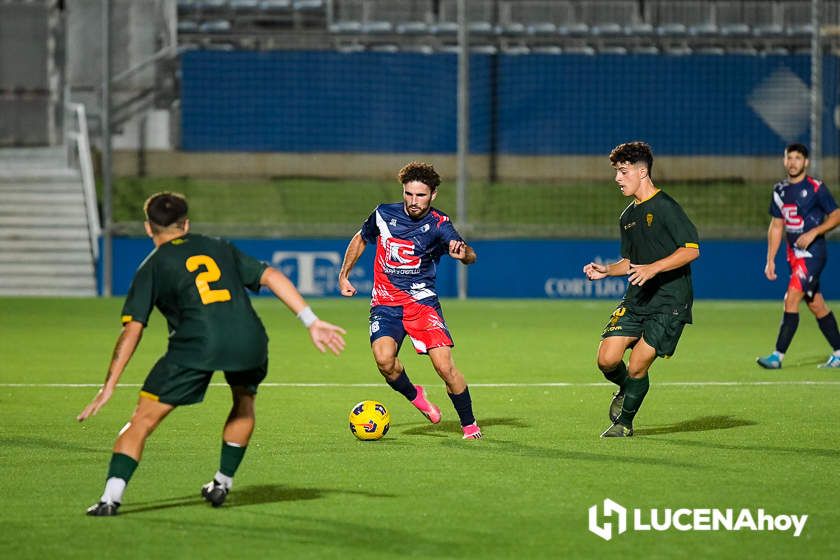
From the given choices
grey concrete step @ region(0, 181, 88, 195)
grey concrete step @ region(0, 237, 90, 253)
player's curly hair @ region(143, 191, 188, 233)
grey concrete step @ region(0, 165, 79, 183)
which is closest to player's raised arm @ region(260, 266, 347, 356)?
player's curly hair @ region(143, 191, 188, 233)

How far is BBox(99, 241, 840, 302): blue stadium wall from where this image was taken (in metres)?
21.8

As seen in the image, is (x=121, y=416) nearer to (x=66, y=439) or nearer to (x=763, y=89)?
(x=66, y=439)

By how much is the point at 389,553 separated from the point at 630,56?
23.8 metres

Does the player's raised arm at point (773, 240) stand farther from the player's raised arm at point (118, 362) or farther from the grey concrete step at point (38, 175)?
the grey concrete step at point (38, 175)

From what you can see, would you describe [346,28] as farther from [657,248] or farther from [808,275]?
[657,248]

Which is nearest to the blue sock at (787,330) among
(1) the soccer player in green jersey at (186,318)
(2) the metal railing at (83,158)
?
(1) the soccer player in green jersey at (186,318)

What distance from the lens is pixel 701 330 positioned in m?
16.9

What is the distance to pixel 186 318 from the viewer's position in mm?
6180

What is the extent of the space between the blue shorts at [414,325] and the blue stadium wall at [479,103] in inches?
738

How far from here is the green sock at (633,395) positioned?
8.52 meters

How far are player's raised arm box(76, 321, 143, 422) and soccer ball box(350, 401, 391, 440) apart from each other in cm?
255

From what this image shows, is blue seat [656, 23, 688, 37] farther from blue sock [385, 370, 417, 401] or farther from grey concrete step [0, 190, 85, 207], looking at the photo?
blue sock [385, 370, 417, 401]

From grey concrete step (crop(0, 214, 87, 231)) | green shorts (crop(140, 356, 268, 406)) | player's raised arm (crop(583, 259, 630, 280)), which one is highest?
player's raised arm (crop(583, 259, 630, 280))

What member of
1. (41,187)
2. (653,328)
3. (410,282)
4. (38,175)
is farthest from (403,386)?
(38,175)
